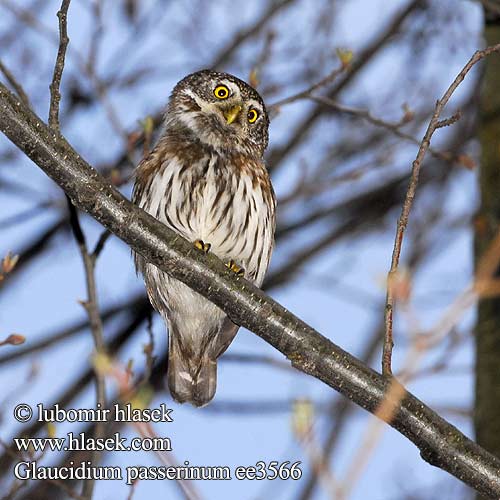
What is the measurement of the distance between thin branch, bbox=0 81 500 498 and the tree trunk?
3.80ft

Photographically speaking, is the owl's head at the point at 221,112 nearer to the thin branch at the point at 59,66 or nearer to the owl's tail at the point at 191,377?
the owl's tail at the point at 191,377

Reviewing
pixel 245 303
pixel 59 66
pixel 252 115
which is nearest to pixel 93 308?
pixel 245 303

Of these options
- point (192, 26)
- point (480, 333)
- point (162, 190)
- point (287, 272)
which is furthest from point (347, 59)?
point (192, 26)

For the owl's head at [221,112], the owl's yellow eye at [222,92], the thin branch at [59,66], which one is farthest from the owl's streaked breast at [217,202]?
the thin branch at [59,66]

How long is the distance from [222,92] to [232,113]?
0.22 metres

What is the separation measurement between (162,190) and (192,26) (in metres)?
3.48

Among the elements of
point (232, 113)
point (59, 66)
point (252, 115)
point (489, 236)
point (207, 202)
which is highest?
point (252, 115)

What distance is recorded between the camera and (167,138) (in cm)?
470

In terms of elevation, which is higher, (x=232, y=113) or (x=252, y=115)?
(x=252, y=115)

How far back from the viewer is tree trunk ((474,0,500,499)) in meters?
4.24

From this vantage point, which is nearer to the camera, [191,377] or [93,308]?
[93,308]

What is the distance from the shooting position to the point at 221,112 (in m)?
5.04

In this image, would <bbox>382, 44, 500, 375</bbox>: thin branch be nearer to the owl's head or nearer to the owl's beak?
the owl's head

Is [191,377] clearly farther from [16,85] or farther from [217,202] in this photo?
[16,85]
